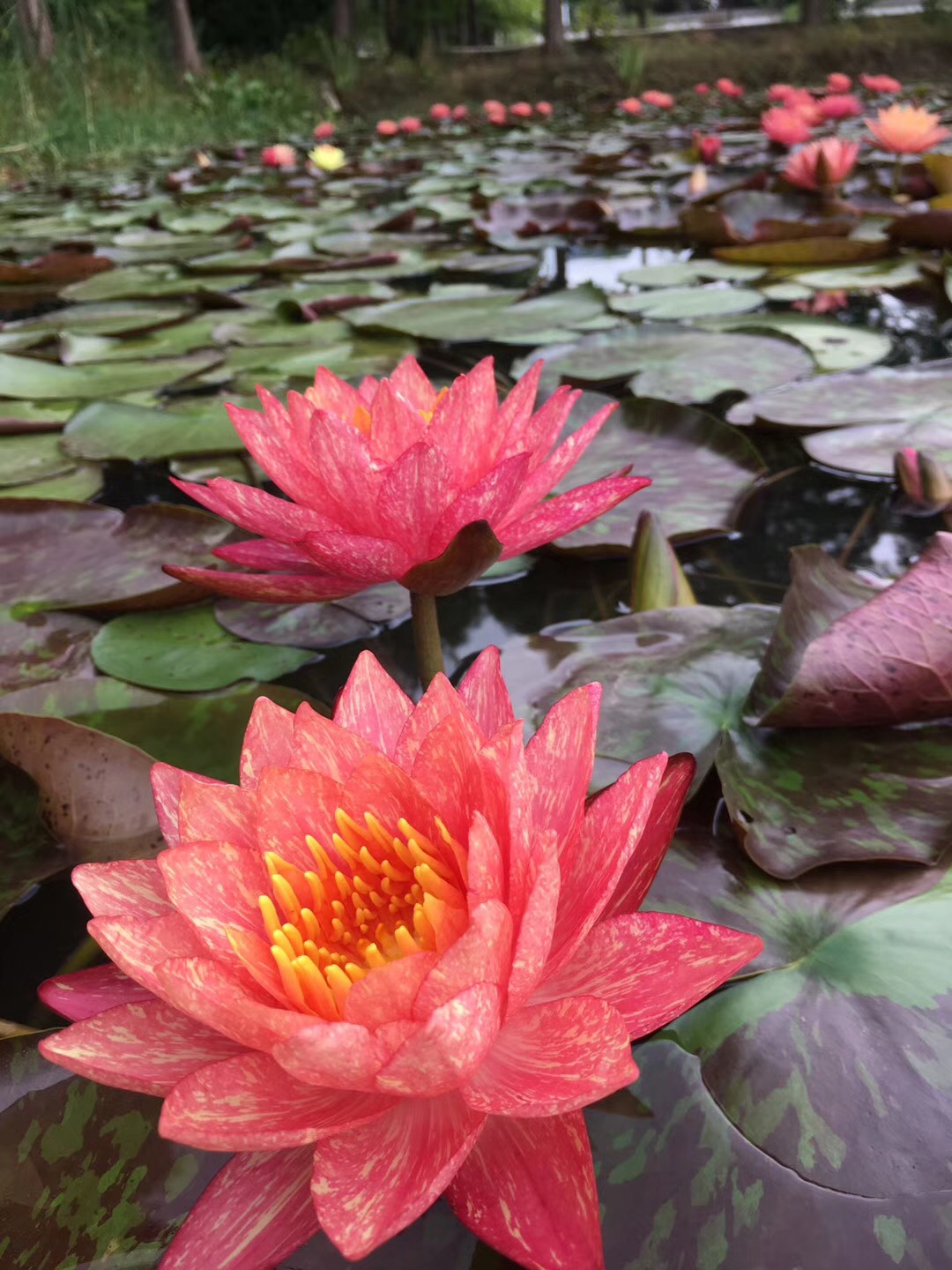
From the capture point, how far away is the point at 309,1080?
405 mm

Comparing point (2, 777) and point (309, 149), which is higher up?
point (309, 149)

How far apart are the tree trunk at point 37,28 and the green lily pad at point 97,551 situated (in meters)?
8.15

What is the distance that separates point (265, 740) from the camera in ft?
1.86

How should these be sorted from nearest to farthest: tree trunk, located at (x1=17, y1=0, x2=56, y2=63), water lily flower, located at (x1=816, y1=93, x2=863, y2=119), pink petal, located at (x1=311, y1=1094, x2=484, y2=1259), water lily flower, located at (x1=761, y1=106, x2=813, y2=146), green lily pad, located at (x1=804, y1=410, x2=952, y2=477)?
pink petal, located at (x1=311, y1=1094, x2=484, y2=1259), green lily pad, located at (x1=804, y1=410, x2=952, y2=477), water lily flower, located at (x1=761, y1=106, x2=813, y2=146), water lily flower, located at (x1=816, y1=93, x2=863, y2=119), tree trunk, located at (x1=17, y1=0, x2=56, y2=63)

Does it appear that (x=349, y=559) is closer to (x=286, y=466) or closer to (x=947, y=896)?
(x=286, y=466)

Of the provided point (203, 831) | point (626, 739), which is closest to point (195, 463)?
point (626, 739)

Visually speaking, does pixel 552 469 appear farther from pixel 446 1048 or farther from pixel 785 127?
pixel 785 127

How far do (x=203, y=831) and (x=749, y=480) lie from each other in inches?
39.6

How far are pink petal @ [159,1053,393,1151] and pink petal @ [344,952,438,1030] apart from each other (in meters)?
0.05

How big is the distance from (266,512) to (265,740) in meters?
0.27

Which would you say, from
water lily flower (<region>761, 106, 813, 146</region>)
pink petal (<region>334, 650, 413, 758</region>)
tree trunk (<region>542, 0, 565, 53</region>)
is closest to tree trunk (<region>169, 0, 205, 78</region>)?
tree trunk (<region>542, 0, 565, 53</region>)

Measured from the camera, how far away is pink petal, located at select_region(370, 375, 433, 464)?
77cm

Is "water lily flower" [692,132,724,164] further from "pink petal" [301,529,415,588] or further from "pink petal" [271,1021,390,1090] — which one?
"pink petal" [271,1021,390,1090]

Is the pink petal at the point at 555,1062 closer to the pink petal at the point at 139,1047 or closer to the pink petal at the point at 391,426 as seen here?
the pink petal at the point at 139,1047
